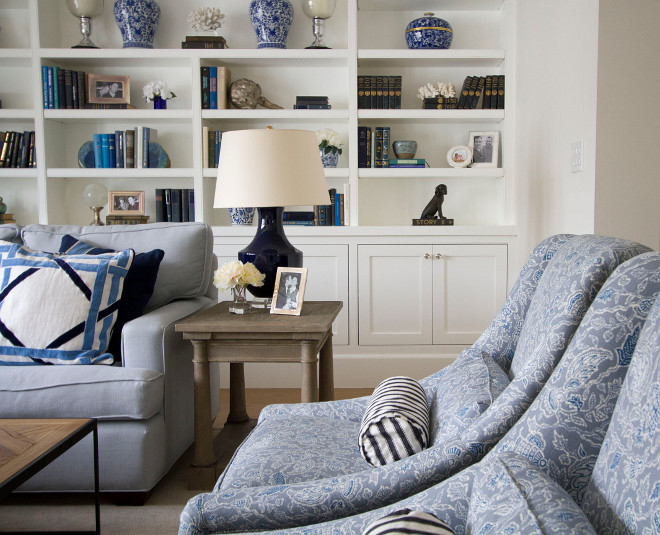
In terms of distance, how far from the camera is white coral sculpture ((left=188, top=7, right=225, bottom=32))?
12.0 ft

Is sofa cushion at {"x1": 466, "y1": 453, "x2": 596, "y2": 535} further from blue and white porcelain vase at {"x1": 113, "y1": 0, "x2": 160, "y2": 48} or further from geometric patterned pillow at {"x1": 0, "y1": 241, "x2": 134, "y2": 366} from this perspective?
blue and white porcelain vase at {"x1": 113, "y1": 0, "x2": 160, "y2": 48}

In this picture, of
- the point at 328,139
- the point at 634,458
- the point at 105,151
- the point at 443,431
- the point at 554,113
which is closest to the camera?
the point at 634,458

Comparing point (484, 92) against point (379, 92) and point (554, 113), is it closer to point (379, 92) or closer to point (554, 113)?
point (379, 92)

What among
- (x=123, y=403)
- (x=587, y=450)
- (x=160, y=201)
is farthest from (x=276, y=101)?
(x=587, y=450)

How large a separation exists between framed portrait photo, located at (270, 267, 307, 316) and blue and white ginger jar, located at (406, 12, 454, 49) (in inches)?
79.2

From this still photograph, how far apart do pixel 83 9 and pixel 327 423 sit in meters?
3.11

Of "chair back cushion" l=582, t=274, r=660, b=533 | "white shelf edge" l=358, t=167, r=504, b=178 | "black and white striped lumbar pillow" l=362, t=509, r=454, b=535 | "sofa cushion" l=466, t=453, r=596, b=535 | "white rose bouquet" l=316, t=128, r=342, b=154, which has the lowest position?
"black and white striped lumbar pillow" l=362, t=509, r=454, b=535

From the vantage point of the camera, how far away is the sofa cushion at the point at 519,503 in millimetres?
667

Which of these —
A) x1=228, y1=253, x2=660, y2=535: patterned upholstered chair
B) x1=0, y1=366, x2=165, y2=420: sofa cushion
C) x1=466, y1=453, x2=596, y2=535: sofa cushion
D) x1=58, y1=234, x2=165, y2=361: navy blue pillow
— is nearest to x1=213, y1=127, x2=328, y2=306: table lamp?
x1=58, y1=234, x2=165, y2=361: navy blue pillow

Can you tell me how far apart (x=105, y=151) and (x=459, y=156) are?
82.5 inches

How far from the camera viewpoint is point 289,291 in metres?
2.27

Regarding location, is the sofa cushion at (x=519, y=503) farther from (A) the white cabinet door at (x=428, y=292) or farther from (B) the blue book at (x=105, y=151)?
(B) the blue book at (x=105, y=151)

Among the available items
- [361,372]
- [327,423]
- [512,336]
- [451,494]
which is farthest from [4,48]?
[451,494]

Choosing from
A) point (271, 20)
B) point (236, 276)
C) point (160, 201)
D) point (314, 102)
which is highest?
point (271, 20)
